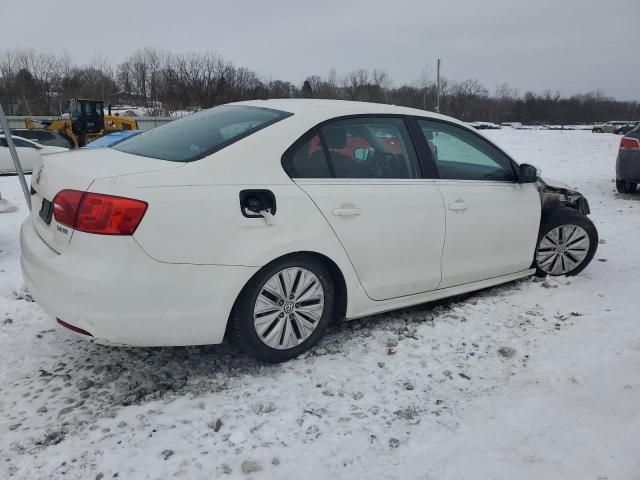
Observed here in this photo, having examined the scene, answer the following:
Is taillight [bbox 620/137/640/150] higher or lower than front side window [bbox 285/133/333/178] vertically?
higher

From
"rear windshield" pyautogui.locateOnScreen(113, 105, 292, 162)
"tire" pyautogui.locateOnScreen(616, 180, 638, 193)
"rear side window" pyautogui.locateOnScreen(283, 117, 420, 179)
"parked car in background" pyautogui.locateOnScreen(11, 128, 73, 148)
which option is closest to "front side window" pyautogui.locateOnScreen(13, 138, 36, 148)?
"parked car in background" pyautogui.locateOnScreen(11, 128, 73, 148)

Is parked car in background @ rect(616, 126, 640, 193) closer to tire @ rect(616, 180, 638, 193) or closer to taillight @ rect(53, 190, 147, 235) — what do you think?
tire @ rect(616, 180, 638, 193)

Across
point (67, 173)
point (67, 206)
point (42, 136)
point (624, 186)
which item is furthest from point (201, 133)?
point (42, 136)

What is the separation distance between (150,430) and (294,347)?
947 millimetres

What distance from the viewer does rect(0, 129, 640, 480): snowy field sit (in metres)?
2.22

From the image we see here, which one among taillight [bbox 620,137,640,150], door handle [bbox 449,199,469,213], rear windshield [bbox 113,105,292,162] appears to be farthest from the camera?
taillight [bbox 620,137,640,150]

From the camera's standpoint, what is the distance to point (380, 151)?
11.3 ft

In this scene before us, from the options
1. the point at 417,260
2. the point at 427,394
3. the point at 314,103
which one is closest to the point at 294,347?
the point at 427,394

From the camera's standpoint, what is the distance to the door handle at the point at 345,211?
3.04 metres

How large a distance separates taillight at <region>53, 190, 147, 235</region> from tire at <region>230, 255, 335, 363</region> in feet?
2.31

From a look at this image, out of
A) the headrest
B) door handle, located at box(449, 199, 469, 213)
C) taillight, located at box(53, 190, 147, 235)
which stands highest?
the headrest

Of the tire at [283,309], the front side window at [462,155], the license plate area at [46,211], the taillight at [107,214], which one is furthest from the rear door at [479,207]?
the license plate area at [46,211]

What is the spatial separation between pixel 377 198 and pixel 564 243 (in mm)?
2245

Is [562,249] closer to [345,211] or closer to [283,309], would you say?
[345,211]
